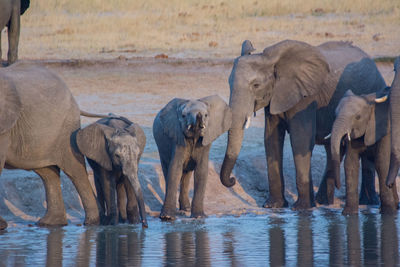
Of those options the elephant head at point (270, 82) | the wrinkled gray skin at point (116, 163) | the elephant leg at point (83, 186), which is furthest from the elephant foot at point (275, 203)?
the elephant leg at point (83, 186)

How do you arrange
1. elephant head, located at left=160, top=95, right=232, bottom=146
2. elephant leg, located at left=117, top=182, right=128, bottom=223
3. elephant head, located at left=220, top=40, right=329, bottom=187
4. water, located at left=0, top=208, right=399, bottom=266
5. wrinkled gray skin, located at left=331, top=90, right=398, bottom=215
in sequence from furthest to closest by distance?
elephant head, located at left=220, top=40, right=329, bottom=187
wrinkled gray skin, located at left=331, top=90, right=398, bottom=215
elephant head, located at left=160, top=95, right=232, bottom=146
elephant leg, located at left=117, top=182, right=128, bottom=223
water, located at left=0, top=208, right=399, bottom=266

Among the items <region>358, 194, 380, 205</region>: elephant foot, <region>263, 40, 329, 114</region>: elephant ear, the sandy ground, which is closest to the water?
the sandy ground

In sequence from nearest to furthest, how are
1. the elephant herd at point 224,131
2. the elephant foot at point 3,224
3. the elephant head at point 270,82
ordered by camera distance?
the elephant foot at point 3,224
the elephant herd at point 224,131
the elephant head at point 270,82

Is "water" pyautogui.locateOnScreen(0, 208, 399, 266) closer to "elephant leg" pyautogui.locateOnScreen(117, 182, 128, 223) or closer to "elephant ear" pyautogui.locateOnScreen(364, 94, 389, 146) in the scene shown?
"elephant leg" pyautogui.locateOnScreen(117, 182, 128, 223)

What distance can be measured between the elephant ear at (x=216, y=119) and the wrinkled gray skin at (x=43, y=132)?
1.24 meters

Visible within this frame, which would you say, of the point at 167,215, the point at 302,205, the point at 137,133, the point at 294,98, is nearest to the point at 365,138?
the point at 294,98

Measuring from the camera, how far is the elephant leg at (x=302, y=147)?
11047mm

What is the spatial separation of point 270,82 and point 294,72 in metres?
0.32

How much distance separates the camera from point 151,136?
1352 centimetres

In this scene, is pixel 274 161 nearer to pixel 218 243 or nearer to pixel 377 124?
pixel 377 124

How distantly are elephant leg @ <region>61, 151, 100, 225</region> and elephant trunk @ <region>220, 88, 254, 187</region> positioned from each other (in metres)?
1.50

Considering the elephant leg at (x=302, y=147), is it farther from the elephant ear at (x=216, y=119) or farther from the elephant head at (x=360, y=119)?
the elephant ear at (x=216, y=119)

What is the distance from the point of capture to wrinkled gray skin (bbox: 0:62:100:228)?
927cm

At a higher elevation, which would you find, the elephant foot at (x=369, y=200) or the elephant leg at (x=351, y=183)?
the elephant leg at (x=351, y=183)
